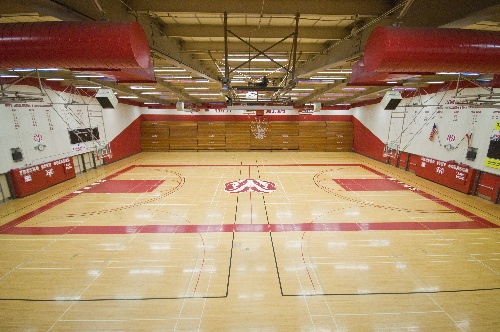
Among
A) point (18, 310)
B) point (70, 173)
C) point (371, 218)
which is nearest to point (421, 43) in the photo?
point (371, 218)

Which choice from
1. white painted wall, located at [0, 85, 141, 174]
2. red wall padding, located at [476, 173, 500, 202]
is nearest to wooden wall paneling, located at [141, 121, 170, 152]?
white painted wall, located at [0, 85, 141, 174]

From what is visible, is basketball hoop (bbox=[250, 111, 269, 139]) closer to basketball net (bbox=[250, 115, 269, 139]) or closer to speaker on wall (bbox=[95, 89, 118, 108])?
basketball net (bbox=[250, 115, 269, 139])

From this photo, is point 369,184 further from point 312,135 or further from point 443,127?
point 312,135

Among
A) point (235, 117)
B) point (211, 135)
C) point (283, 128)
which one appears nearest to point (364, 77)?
point (283, 128)

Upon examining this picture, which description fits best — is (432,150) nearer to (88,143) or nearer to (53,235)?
(53,235)

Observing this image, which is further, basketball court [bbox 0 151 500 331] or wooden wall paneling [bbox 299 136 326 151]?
wooden wall paneling [bbox 299 136 326 151]

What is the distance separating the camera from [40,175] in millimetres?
9492

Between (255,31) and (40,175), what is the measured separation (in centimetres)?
982

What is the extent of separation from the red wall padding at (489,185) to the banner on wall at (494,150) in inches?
14.8

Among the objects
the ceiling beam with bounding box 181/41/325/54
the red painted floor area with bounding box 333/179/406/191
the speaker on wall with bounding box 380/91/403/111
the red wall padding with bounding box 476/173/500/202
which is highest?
the ceiling beam with bounding box 181/41/325/54

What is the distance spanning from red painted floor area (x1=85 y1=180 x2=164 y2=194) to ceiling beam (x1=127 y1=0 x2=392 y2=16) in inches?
271

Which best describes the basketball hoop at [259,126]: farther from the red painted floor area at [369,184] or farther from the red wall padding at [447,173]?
the red wall padding at [447,173]

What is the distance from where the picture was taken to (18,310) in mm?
3520

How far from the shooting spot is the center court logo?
9.20 meters
